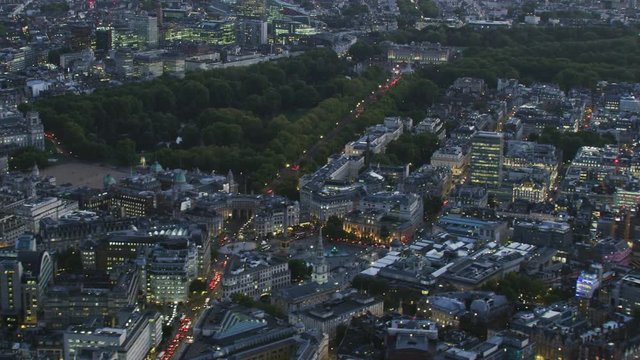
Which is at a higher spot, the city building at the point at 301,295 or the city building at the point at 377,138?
the city building at the point at 301,295

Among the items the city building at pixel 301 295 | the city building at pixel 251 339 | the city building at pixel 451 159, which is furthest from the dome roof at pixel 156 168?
the city building at pixel 251 339

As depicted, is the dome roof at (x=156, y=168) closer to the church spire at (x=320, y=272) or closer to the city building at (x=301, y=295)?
the church spire at (x=320, y=272)

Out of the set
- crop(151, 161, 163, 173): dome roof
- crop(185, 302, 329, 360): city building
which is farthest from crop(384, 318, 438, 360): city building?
crop(151, 161, 163, 173): dome roof

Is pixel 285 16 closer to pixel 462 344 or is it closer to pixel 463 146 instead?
pixel 463 146

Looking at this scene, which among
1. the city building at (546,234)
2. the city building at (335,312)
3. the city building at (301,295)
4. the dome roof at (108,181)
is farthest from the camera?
the dome roof at (108,181)

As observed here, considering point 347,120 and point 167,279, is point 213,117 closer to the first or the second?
point 347,120

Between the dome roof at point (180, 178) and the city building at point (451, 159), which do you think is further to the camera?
the city building at point (451, 159)

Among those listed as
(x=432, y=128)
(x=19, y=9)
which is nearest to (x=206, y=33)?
(x=19, y=9)

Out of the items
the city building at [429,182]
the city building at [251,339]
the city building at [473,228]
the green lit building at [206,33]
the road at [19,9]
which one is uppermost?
the city building at [251,339]
